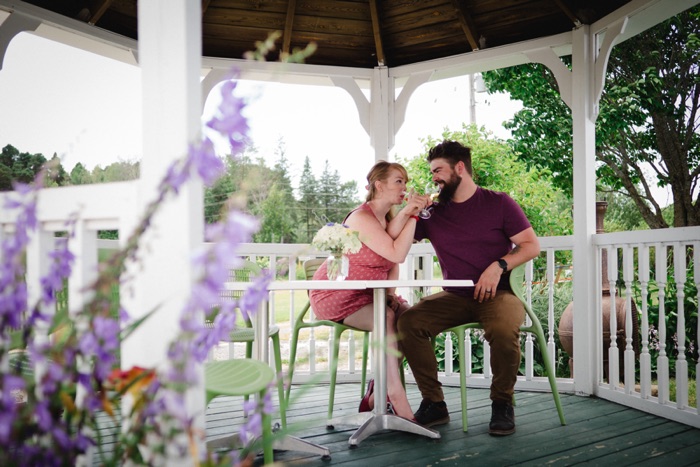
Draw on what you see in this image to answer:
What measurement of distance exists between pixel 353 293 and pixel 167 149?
213 cm

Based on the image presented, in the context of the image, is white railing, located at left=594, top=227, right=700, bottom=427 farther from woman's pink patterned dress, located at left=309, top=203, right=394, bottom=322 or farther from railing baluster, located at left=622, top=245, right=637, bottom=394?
woman's pink patterned dress, located at left=309, top=203, right=394, bottom=322

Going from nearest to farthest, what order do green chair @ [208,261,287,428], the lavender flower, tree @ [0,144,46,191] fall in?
the lavender flower < green chair @ [208,261,287,428] < tree @ [0,144,46,191]

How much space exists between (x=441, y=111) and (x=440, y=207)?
9342 millimetres

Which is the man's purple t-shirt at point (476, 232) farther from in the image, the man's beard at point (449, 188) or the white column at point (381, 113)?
the white column at point (381, 113)

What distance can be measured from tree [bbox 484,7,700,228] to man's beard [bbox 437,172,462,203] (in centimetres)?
462

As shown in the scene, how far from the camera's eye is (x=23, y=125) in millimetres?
9797

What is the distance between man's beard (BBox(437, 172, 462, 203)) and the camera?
11.7ft

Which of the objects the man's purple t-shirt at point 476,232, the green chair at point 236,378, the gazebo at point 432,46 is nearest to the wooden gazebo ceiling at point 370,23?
the gazebo at point 432,46

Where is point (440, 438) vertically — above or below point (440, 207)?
below

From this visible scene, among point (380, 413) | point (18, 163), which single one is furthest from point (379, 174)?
point (18, 163)

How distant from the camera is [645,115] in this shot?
295 inches

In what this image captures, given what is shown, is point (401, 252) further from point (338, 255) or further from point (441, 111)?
point (441, 111)

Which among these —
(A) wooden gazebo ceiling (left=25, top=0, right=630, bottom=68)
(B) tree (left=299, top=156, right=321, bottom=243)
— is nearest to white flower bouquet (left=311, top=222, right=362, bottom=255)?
(A) wooden gazebo ceiling (left=25, top=0, right=630, bottom=68)

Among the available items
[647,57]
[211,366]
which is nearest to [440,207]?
[211,366]
